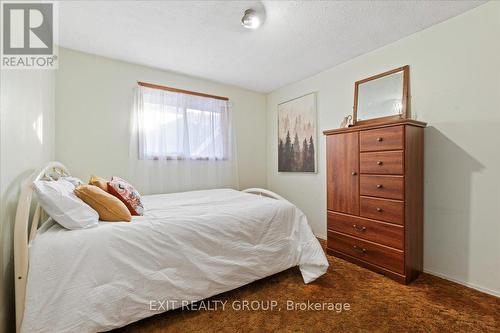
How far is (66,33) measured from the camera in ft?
7.32

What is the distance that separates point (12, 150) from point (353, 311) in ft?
7.80

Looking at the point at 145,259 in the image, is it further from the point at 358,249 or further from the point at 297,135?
the point at 297,135

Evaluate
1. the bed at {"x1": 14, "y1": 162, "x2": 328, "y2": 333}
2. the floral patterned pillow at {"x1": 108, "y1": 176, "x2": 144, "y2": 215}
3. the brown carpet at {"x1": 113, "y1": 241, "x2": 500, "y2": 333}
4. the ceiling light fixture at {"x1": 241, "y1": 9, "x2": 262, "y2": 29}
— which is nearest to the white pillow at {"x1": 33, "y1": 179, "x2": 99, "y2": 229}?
the bed at {"x1": 14, "y1": 162, "x2": 328, "y2": 333}

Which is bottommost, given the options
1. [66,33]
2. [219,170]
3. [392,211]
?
[392,211]

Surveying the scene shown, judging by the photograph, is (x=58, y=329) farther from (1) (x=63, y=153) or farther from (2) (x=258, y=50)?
(2) (x=258, y=50)

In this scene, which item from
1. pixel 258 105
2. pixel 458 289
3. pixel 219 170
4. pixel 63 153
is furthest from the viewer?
pixel 258 105

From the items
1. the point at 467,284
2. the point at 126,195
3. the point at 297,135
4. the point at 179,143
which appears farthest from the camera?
the point at 297,135

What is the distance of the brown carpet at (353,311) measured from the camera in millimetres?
1446

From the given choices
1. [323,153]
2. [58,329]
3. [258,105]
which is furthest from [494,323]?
[258,105]

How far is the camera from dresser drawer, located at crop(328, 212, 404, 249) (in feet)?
6.57

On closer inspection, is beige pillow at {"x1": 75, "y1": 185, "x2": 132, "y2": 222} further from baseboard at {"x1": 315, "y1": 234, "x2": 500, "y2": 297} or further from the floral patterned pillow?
baseboard at {"x1": 315, "y1": 234, "x2": 500, "y2": 297}

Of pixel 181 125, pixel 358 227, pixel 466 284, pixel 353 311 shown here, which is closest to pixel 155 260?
pixel 353 311

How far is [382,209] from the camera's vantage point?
6.89 feet

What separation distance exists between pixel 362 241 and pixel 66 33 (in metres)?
3.67
